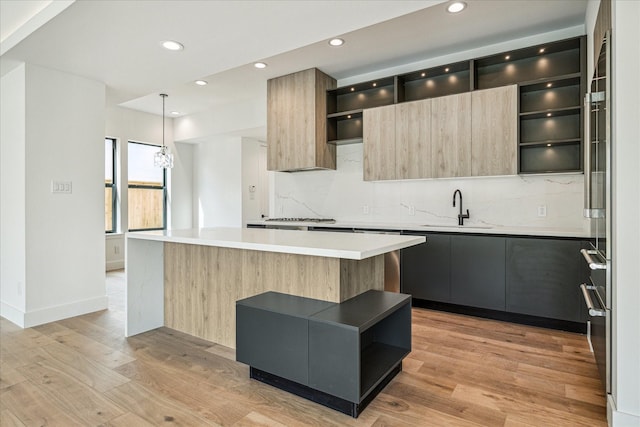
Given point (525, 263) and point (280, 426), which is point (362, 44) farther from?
point (280, 426)

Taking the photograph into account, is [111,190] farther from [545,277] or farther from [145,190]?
[545,277]

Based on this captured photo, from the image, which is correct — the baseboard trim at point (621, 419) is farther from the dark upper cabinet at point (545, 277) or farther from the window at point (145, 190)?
the window at point (145, 190)

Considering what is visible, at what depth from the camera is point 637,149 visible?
1595mm

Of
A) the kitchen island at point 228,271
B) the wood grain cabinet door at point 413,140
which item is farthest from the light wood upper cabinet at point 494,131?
the kitchen island at point 228,271

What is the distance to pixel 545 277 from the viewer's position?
308 centimetres

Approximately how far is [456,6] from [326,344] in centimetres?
Answer: 283

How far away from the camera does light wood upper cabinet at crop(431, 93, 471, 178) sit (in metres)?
3.67

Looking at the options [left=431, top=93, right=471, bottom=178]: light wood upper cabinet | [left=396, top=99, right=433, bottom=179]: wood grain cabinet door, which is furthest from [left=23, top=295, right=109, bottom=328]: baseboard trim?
[left=431, top=93, right=471, bottom=178]: light wood upper cabinet

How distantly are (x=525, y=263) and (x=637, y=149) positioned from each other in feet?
5.74

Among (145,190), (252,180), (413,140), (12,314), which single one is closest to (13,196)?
(12,314)

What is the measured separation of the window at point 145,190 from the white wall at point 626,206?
258 inches

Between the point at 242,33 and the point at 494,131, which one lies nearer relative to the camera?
the point at 242,33

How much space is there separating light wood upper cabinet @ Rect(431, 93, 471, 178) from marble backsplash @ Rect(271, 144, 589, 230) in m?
0.30

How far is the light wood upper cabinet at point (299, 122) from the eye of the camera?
177 inches
